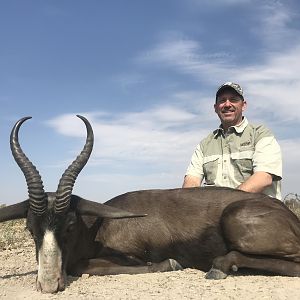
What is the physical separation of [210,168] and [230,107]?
108cm

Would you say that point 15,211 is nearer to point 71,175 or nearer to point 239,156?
point 71,175

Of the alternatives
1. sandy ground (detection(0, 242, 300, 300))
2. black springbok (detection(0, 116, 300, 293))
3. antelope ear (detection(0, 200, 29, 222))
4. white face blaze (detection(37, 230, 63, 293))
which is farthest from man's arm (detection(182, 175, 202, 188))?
white face blaze (detection(37, 230, 63, 293))

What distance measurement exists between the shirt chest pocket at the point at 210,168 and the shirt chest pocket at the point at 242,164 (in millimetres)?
386

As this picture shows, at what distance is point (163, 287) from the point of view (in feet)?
17.9

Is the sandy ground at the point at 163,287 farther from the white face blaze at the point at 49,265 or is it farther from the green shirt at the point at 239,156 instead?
the green shirt at the point at 239,156

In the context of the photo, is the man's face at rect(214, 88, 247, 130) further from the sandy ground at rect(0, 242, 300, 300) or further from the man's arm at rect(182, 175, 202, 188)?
the sandy ground at rect(0, 242, 300, 300)

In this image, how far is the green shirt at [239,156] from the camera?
7773 mm

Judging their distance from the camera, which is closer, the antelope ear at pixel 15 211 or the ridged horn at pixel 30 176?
the ridged horn at pixel 30 176

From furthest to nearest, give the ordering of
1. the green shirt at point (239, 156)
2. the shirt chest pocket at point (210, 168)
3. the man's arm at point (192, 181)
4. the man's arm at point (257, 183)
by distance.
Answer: the man's arm at point (192, 181)
the shirt chest pocket at point (210, 168)
the green shirt at point (239, 156)
the man's arm at point (257, 183)

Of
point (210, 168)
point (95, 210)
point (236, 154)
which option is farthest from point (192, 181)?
point (95, 210)

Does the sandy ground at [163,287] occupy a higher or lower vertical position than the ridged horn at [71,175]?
lower

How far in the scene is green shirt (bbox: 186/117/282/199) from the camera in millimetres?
7773

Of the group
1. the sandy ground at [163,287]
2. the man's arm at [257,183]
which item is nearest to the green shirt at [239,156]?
the man's arm at [257,183]

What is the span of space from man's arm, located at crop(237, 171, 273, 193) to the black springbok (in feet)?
2.53
